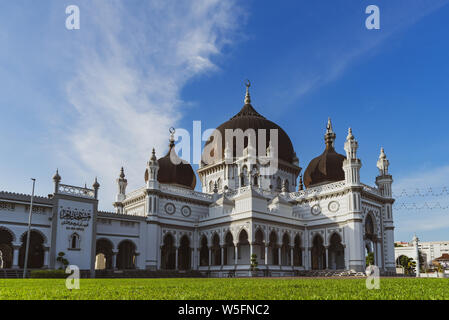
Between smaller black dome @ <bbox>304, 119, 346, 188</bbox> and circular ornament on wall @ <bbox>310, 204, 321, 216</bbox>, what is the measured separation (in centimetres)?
712

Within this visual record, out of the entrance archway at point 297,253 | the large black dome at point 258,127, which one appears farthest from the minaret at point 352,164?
the large black dome at point 258,127

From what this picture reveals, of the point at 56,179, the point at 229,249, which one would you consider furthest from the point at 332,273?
the point at 56,179

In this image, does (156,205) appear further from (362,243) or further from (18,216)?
(362,243)

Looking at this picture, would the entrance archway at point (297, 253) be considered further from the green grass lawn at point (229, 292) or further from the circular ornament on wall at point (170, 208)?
the green grass lawn at point (229, 292)

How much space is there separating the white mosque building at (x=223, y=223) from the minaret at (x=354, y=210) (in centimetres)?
10

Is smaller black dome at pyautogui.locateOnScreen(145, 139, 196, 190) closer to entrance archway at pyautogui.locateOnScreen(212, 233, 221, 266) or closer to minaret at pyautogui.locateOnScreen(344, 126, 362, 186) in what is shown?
entrance archway at pyautogui.locateOnScreen(212, 233, 221, 266)

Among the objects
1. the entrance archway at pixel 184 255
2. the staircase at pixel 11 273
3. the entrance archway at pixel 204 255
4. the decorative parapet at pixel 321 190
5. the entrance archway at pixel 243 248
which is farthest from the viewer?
the entrance archway at pixel 204 255

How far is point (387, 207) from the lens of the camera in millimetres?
47219

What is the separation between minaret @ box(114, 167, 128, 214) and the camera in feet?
166

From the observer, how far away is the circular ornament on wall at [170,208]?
4516 centimetres

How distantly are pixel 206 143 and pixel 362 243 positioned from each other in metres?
26.1

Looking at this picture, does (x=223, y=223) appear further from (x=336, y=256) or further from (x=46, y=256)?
(x=46, y=256)

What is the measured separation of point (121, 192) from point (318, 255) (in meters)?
24.7
